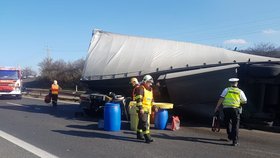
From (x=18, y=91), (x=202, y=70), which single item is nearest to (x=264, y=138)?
(x=202, y=70)

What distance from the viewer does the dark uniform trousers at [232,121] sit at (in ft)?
28.2

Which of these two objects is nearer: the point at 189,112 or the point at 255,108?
the point at 255,108

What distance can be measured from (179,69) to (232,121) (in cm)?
487

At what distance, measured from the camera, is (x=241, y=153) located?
305 inches

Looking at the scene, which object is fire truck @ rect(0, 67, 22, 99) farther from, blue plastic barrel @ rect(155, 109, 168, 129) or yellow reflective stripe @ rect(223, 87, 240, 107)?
yellow reflective stripe @ rect(223, 87, 240, 107)

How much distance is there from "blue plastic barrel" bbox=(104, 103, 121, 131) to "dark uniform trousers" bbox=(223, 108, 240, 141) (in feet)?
10.1

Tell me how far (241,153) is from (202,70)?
16.1 ft

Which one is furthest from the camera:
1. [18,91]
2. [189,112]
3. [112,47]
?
[18,91]

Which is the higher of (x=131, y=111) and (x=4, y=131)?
(x=131, y=111)

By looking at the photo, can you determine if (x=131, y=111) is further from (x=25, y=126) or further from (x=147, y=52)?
(x=147, y=52)

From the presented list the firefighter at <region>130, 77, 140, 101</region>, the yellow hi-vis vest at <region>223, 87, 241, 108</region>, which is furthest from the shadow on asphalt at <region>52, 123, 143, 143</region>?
the yellow hi-vis vest at <region>223, 87, 241, 108</region>

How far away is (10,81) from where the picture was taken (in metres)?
26.9

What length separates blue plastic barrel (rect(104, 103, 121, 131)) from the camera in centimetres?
1048

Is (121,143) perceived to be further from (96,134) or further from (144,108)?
(96,134)
